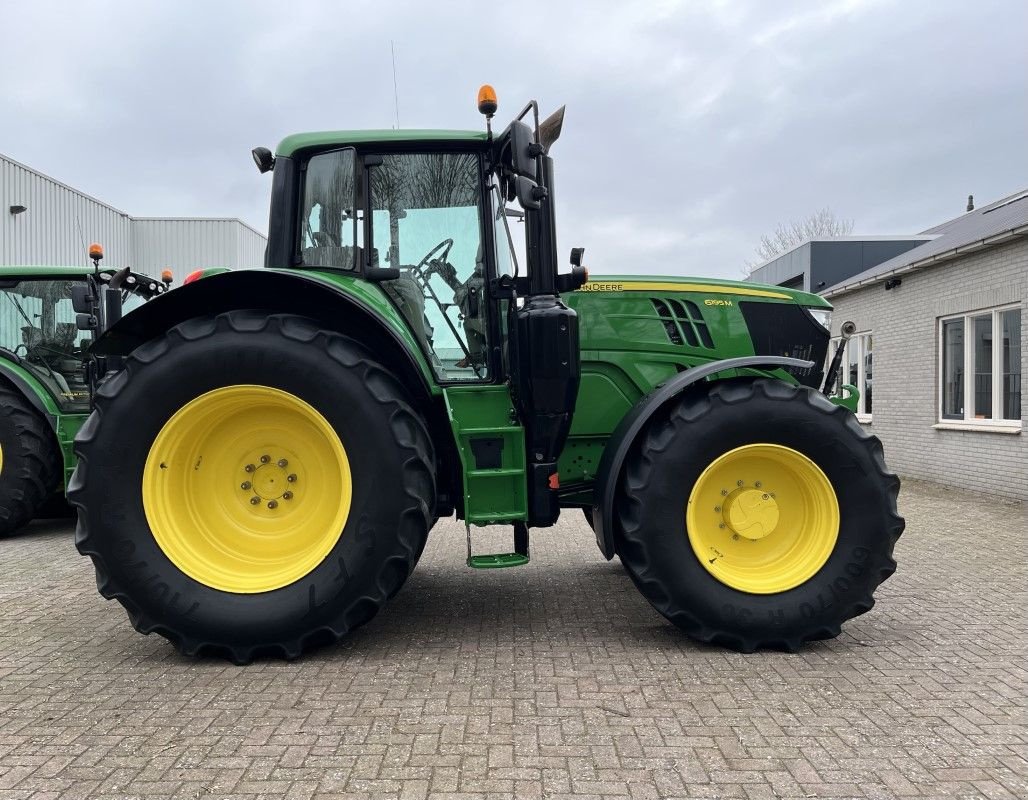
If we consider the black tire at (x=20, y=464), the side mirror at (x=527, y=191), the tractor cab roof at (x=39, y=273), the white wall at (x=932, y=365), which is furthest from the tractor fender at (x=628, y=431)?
the white wall at (x=932, y=365)

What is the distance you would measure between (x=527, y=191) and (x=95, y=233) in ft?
50.1

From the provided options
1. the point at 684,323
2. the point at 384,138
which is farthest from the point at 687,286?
the point at 384,138

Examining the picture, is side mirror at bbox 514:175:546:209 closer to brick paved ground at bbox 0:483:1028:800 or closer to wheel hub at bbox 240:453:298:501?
wheel hub at bbox 240:453:298:501

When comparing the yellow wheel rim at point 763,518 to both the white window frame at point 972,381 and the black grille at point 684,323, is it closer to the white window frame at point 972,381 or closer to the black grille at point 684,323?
the black grille at point 684,323

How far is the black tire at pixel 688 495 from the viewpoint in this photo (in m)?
3.38

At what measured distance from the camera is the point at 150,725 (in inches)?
106

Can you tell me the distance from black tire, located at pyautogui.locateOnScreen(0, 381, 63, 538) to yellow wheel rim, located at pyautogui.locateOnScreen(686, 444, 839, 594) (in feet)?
18.9

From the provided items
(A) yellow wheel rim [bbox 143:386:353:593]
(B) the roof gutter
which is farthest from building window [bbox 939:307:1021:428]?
(A) yellow wheel rim [bbox 143:386:353:593]

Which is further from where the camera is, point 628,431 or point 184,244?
point 184,244

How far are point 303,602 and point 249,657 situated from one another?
0.36 meters

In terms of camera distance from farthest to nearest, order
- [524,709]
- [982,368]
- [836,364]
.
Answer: [982,368] < [836,364] < [524,709]

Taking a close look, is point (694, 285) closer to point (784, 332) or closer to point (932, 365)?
point (784, 332)

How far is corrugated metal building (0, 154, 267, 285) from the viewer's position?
12656mm

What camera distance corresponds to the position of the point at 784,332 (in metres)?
4.30
